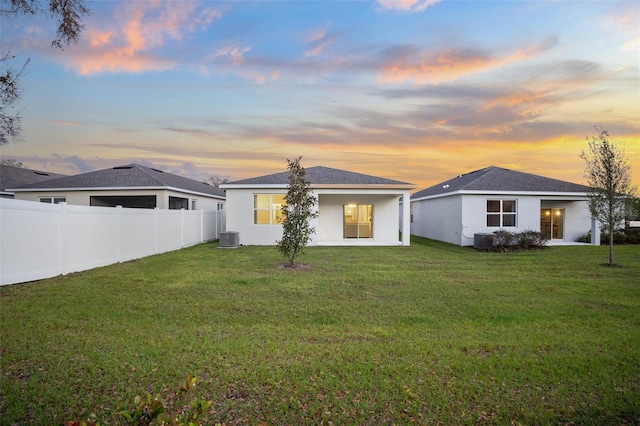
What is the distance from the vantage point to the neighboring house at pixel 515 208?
19125mm

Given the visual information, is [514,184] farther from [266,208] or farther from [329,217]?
[266,208]

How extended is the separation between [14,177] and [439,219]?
1100 inches

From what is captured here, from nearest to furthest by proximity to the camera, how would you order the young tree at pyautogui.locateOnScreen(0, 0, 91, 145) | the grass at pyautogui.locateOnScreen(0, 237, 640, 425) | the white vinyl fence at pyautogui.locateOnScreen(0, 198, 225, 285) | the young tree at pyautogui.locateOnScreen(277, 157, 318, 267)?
the grass at pyautogui.locateOnScreen(0, 237, 640, 425)
the young tree at pyautogui.locateOnScreen(0, 0, 91, 145)
the white vinyl fence at pyautogui.locateOnScreen(0, 198, 225, 285)
the young tree at pyautogui.locateOnScreen(277, 157, 318, 267)

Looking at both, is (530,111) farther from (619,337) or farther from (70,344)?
(70,344)

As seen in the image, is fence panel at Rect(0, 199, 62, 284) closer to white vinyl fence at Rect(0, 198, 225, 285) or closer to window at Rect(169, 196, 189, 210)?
white vinyl fence at Rect(0, 198, 225, 285)

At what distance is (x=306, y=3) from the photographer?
1125 cm

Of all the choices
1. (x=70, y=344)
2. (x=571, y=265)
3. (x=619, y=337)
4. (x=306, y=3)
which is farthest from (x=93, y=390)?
(x=571, y=265)

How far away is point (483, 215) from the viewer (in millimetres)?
19219

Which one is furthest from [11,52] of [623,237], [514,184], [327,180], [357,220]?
[623,237]

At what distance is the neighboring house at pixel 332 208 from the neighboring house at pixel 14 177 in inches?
558

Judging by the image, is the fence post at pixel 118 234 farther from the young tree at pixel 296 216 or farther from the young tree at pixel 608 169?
the young tree at pixel 608 169

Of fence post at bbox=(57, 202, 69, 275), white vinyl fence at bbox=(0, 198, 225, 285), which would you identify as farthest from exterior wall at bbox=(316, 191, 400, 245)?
fence post at bbox=(57, 202, 69, 275)

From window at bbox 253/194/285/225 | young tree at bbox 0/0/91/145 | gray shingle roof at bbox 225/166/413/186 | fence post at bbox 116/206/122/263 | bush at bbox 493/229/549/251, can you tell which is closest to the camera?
young tree at bbox 0/0/91/145

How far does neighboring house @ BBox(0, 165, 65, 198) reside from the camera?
21956 millimetres
